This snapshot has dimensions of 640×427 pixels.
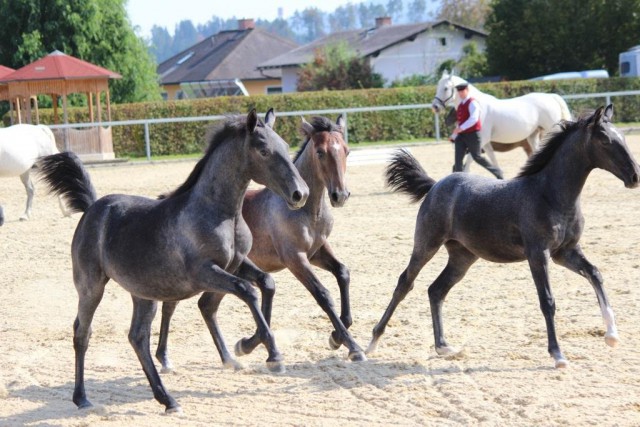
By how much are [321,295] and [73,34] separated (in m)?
37.1

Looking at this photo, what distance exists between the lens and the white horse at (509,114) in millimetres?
17078

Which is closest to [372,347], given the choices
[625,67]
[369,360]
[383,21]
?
[369,360]

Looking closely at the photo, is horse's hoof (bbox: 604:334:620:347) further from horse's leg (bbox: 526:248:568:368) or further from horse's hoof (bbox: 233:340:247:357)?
horse's hoof (bbox: 233:340:247:357)

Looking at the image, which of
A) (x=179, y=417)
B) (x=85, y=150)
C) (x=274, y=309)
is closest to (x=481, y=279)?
(x=274, y=309)

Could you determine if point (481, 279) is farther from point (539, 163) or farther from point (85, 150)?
point (85, 150)

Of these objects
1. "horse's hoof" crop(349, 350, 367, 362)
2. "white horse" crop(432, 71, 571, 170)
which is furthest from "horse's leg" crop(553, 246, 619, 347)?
"white horse" crop(432, 71, 571, 170)

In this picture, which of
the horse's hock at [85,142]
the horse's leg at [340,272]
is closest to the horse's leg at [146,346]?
the horse's leg at [340,272]

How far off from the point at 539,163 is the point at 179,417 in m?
2.93

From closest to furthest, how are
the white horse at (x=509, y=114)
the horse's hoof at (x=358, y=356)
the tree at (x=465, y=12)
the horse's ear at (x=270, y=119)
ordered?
1. the horse's ear at (x=270, y=119)
2. the horse's hoof at (x=358, y=356)
3. the white horse at (x=509, y=114)
4. the tree at (x=465, y=12)

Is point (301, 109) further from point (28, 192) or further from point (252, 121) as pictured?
point (252, 121)

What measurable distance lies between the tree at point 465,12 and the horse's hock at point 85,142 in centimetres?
5603

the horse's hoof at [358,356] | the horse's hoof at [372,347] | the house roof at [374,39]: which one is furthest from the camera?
the house roof at [374,39]

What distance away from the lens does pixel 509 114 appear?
17203 mm

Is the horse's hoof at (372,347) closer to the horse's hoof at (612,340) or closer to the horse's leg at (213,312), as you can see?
the horse's leg at (213,312)
